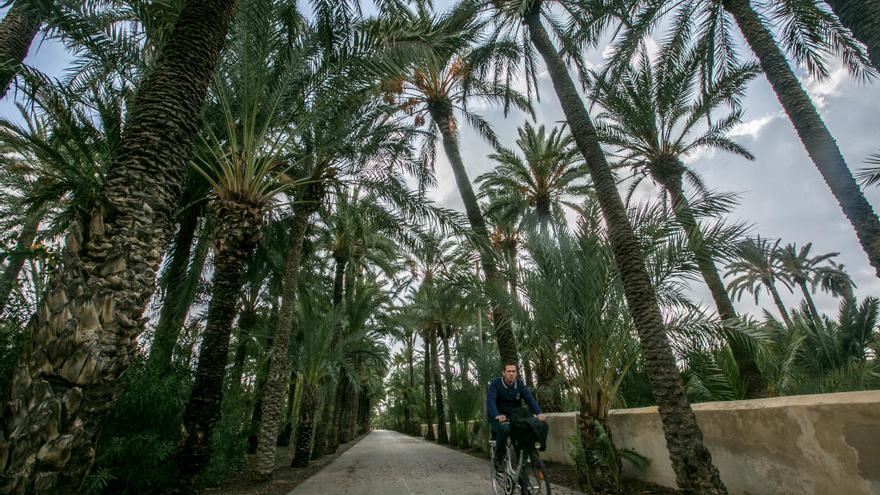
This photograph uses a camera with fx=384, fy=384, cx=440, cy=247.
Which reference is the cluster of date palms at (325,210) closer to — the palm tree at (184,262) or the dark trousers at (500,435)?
the palm tree at (184,262)

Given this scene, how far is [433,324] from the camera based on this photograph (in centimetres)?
2322

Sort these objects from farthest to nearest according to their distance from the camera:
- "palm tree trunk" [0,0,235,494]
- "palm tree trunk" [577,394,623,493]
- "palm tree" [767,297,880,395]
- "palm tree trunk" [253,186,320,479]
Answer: "palm tree" [767,297,880,395] < "palm tree trunk" [253,186,320,479] < "palm tree trunk" [577,394,623,493] < "palm tree trunk" [0,0,235,494]

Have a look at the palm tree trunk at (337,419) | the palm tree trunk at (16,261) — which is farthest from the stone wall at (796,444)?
the palm tree trunk at (337,419)

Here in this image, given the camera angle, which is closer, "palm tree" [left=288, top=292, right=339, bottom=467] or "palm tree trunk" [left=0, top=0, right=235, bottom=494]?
"palm tree trunk" [left=0, top=0, right=235, bottom=494]

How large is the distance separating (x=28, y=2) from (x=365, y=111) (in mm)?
5765

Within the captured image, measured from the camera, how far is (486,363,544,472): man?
509 cm

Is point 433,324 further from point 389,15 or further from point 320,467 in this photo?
point 389,15

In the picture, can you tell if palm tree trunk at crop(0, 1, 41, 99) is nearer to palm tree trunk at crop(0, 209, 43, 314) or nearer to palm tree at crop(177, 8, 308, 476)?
palm tree trunk at crop(0, 209, 43, 314)

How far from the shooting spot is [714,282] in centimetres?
1091

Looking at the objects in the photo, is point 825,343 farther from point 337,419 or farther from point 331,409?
point 337,419

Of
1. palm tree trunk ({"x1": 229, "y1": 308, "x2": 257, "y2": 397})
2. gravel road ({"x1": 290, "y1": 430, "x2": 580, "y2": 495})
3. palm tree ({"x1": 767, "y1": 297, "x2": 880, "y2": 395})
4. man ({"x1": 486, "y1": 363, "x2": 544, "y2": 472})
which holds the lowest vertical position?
gravel road ({"x1": 290, "y1": 430, "x2": 580, "y2": 495})

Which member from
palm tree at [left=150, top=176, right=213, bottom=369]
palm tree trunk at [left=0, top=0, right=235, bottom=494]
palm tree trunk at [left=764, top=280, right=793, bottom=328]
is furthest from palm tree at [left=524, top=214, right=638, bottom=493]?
palm tree trunk at [left=764, top=280, right=793, bottom=328]

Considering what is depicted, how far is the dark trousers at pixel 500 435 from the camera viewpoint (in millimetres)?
4946

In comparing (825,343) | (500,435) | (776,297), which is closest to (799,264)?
(776,297)
